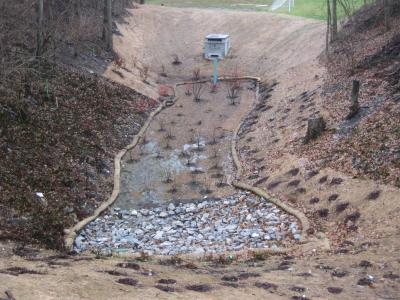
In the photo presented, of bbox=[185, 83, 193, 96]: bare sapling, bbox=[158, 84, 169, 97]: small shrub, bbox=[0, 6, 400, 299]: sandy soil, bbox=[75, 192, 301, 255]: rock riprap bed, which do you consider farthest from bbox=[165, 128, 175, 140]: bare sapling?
bbox=[75, 192, 301, 255]: rock riprap bed

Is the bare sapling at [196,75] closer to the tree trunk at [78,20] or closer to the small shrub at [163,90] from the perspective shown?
the small shrub at [163,90]

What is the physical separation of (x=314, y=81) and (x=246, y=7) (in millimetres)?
20524

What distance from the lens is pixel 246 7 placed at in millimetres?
43188

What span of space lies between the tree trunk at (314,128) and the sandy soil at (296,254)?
2.96ft

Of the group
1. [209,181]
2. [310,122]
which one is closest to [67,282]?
[209,181]

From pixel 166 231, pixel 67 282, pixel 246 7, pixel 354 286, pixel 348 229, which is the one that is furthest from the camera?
pixel 246 7

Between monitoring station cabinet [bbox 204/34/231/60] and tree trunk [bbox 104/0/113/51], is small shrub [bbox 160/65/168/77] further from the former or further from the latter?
tree trunk [bbox 104/0/113/51]

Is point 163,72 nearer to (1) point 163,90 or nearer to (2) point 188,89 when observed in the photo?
(2) point 188,89

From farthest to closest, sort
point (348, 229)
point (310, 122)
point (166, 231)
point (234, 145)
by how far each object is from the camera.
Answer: point (234, 145), point (310, 122), point (166, 231), point (348, 229)

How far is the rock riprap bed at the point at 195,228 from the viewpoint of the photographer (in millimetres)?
13898

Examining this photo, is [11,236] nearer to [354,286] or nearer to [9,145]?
[9,145]

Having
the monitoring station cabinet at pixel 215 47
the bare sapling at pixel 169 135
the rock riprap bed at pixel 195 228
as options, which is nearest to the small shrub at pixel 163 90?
the monitoring station cabinet at pixel 215 47

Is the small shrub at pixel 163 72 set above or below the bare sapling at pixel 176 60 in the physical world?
below

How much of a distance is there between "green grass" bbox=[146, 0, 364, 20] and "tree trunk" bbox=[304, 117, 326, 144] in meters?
17.9
